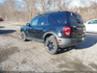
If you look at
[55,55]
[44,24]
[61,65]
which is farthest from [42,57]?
[44,24]

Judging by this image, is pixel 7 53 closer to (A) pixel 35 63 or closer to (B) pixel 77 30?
(A) pixel 35 63

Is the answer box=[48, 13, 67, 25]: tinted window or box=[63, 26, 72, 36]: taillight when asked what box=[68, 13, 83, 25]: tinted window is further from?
box=[63, 26, 72, 36]: taillight

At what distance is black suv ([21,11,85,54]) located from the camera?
884 centimetres

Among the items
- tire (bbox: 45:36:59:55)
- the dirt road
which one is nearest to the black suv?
tire (bbox: 45:36:59:55)

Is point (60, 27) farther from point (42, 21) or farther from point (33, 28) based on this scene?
point (33, 28)

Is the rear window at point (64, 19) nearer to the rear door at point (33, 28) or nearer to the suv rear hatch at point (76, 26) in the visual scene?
the suv rear hatch at point (76, 26)

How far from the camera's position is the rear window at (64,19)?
906 centimetres

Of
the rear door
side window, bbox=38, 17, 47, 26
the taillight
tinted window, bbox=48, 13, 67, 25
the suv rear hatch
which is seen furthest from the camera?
the rear door

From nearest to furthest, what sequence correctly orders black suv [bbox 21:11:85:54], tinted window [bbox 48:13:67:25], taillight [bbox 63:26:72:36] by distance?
taillight [bbox 63:26:72:36] → black suv [bbox 21:11:85:54] → tinted window [bbox 48:13:67:25]

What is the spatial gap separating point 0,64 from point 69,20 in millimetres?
3764

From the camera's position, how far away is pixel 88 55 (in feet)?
30.6

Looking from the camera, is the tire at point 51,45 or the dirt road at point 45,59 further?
the tire at point 51,45

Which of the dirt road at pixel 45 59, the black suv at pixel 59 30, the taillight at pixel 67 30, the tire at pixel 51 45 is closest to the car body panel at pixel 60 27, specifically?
the black suv at pixel 59 30

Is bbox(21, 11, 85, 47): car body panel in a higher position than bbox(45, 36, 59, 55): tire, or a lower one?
higher
